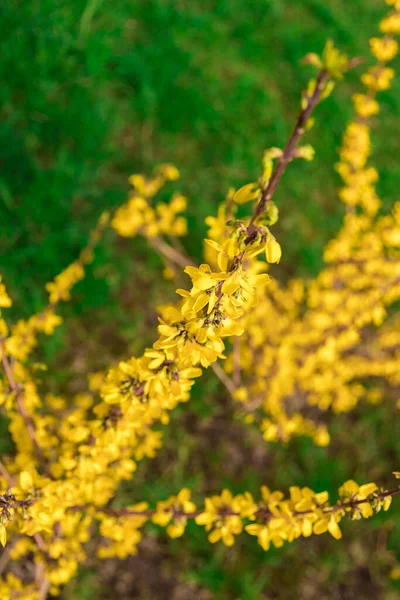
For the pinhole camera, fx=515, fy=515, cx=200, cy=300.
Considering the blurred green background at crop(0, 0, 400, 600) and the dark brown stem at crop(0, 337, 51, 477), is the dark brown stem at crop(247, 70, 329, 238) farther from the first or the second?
the blurred green background at crop(0, 0, 400, 600)

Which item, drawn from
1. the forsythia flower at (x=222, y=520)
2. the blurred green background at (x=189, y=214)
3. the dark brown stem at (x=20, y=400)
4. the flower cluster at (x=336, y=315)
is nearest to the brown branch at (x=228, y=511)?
the forsythia flower at (x=222, y=520)

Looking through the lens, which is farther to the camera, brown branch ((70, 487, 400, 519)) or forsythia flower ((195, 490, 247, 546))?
forsythia flower ((195, 490, 247, 546))

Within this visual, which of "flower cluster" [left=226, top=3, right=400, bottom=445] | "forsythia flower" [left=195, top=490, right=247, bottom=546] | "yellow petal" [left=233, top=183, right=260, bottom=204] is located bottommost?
"forsythia flower" [left=195, top=490, right=247, bottom=546]

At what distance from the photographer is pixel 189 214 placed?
3.58 m

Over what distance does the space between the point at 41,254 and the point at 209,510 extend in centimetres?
192

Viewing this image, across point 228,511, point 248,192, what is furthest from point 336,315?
point 248,192

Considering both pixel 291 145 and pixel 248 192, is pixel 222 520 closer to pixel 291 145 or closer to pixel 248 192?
pixel 248 192

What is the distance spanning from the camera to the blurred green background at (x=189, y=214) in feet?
9.80

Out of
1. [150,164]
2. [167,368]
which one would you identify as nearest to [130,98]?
[150,164]

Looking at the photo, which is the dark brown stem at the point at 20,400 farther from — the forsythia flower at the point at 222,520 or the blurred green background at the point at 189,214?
the blurred green background at the point at 189,214

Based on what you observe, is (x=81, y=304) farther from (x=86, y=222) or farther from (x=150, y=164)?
(x=150, y=164)

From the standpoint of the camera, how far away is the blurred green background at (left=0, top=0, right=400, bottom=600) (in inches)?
118

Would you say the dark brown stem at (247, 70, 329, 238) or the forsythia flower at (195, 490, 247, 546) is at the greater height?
the dark brown stem at (247, 70, 329, 238)

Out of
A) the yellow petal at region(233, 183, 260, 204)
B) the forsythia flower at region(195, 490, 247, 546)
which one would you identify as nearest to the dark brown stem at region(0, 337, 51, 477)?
the forsythia flower at region(195, 490, 247, 546)
